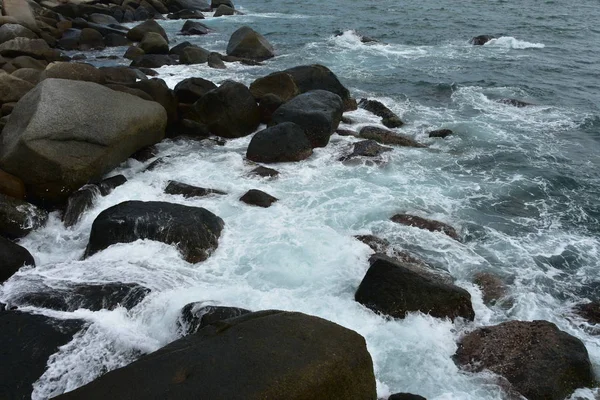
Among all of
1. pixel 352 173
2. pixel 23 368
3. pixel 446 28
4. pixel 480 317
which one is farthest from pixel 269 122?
pixel 446 28

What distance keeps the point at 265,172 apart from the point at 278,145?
96cm

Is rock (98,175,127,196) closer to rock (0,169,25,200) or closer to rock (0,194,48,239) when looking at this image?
rock (0,194,48,239)

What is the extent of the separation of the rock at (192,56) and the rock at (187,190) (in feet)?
35.1

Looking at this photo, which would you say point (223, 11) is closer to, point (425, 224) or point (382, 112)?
point (382, 112)

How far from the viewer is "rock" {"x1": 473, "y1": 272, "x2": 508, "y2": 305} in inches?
299

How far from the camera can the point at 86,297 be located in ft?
22.3

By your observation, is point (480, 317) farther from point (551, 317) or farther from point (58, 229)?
point (58, 229)

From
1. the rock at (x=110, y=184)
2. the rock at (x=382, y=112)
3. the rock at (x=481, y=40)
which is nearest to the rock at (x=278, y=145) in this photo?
the rock at (x=110, y=184)

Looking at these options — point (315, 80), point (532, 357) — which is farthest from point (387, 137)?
point (532, 357)

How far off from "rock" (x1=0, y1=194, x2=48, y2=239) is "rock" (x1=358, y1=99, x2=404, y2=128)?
938cm

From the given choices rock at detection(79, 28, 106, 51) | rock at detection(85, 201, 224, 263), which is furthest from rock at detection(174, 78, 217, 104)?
rock at detection(79, 28, 106, 51)

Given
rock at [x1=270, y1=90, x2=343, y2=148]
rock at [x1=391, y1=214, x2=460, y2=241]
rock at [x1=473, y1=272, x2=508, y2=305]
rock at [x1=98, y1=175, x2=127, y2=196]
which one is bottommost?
rock at [x1=473, y1=272, x2=508, y2=305]

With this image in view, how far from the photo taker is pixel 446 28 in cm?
2803

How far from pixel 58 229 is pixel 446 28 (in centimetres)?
2509
